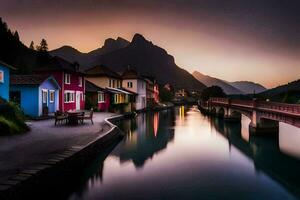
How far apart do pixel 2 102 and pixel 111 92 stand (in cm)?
2692

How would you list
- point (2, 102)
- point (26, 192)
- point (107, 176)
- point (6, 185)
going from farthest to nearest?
point (2, 102), point (107, 176), point (26, 192), point (6, 185)

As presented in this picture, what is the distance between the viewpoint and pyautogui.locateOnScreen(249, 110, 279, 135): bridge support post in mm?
29938

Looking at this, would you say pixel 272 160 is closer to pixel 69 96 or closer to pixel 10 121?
pixel 10 121

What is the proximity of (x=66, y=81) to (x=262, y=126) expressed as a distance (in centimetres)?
2652

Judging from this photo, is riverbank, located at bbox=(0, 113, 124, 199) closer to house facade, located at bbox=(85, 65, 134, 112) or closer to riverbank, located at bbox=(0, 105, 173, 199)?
riverbank, located at bbox=(0, 105, 173, 199)

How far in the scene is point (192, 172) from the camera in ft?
51.4

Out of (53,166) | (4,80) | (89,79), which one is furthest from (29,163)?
(89,79)

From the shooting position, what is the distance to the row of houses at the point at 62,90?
98.6 ft

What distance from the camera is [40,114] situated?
100 feet

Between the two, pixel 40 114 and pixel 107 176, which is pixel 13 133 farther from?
pixel 40 114

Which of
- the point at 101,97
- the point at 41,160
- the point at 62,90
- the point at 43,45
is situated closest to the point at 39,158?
the point at 41,160

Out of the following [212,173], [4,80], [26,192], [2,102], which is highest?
[4,80]

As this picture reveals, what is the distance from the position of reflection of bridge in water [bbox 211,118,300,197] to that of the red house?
2262cm

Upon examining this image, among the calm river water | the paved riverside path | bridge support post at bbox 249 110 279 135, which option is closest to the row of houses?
the paved riverside path
